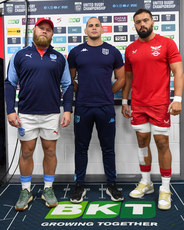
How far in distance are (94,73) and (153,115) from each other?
62cm

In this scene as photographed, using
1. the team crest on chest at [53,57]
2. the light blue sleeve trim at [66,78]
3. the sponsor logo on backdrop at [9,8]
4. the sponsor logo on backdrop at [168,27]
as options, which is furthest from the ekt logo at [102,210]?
the sponsor logo on backdrop at [9,8]

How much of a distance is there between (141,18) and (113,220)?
1656 mm

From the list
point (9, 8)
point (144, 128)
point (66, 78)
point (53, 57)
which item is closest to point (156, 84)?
point (144, 128)

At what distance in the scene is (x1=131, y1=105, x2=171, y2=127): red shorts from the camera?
2.21 meters

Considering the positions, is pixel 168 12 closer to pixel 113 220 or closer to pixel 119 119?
pixel 119 119

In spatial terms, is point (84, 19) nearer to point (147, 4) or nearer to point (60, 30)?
point (60, 30)

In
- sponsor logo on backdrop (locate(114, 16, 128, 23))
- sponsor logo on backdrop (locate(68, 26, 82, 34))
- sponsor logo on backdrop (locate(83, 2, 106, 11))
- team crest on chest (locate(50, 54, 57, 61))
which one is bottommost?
team crest on chest (locate(50, 54, 57, 61))

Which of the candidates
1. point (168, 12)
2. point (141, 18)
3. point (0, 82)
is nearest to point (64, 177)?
point (0, 82)

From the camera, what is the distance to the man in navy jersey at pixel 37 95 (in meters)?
2.12

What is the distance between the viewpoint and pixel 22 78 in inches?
85.1

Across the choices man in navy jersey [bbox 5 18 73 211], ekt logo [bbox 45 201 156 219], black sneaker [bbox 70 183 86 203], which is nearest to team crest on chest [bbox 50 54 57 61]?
man in navy jersey [bbox 5 18 73 211]

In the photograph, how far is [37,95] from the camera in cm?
213

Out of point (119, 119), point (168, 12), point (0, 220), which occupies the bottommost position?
point (0, 220)

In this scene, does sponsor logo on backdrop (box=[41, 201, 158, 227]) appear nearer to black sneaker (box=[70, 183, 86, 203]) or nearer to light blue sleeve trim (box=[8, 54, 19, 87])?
black sneaker (box=[70, 183, 86, 203])
